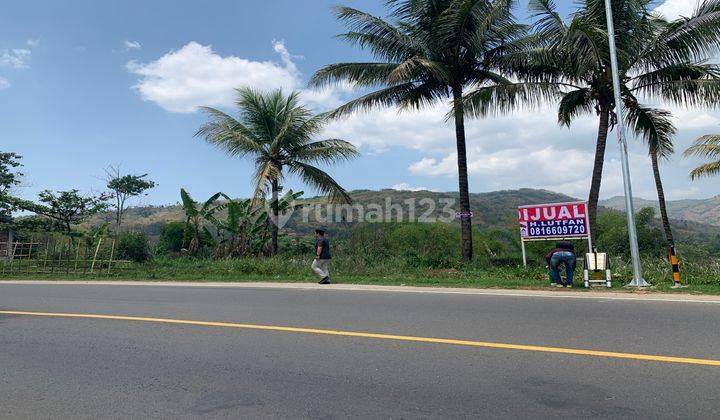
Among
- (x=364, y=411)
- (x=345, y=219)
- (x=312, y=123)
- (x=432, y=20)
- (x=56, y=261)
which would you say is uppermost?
(x=432, y=20)

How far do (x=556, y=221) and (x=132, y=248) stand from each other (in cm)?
1954

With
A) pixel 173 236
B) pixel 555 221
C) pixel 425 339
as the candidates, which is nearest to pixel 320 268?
pixel 555 221

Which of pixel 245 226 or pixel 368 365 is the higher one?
pixel 245 226

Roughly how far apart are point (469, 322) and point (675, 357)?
2.66 meters

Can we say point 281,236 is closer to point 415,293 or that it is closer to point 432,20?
point 432,20

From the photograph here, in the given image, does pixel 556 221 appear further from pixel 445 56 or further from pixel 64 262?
pixel 64 262

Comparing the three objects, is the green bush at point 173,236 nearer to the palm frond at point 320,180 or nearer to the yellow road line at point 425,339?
the palm frond at point 320,180

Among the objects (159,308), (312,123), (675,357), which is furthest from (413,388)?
(312,123)

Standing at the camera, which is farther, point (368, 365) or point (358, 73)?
point (358, 73)

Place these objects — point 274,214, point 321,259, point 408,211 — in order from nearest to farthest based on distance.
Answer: point 321,259, point 274,214, point 408,211

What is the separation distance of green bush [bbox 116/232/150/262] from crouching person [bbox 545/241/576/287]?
19.0 meters

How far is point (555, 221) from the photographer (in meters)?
14.7

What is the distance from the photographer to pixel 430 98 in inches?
707

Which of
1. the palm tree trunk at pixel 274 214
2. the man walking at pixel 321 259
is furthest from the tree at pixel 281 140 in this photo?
the man walking at pixel 321 259
